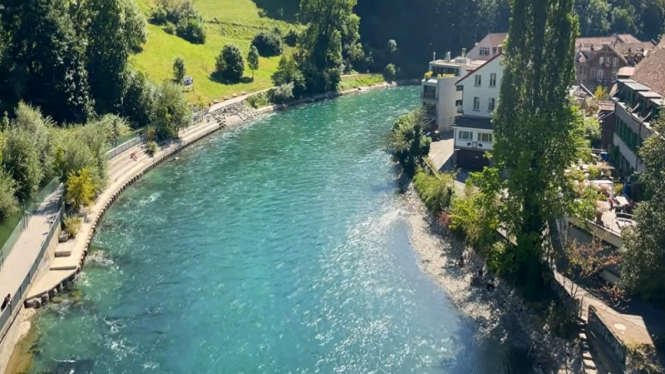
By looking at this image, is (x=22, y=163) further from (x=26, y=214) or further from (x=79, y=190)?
(x=26, y=214)

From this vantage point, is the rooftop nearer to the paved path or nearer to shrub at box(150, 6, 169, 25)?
the paved path

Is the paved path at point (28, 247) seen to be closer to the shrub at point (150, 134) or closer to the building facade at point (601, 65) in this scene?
the shrub at point (150, 134)

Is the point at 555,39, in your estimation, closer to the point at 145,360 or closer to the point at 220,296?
the point at 220,296

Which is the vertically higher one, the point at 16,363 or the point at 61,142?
the point at 61,142

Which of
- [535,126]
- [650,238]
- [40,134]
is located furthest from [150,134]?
[650,238]

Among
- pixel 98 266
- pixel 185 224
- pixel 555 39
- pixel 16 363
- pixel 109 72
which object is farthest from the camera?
pixel 109 72

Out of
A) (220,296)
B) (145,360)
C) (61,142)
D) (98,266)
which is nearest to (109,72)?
(61,142)

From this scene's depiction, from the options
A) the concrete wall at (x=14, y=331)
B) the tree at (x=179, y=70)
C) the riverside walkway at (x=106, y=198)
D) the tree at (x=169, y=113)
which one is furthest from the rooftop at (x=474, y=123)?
the tree at (x=179, y=70)

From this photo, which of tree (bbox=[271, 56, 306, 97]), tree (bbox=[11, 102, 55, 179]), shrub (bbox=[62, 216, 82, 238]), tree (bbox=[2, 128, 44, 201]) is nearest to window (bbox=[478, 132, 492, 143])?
shrub (bbox=[62, 216, 82, 238])
